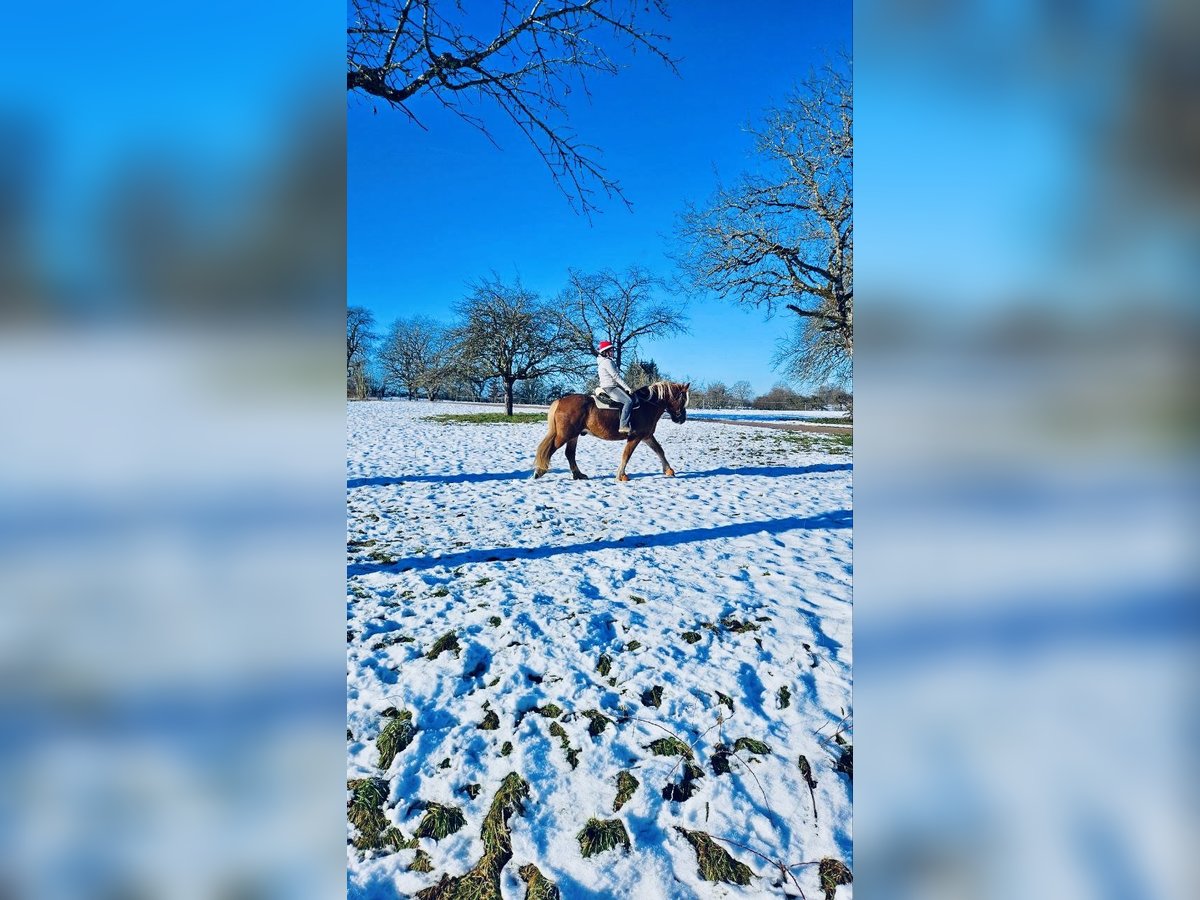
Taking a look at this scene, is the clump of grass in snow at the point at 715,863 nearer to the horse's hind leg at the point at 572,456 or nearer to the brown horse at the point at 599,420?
the brown horse at the point at 599,420

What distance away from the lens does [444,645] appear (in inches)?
103

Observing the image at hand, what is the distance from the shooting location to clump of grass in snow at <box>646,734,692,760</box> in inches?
74.3

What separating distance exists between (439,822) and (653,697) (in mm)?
1019

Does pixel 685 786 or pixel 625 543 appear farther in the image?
pixel 625 543

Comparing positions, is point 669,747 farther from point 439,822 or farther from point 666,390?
point 666,390

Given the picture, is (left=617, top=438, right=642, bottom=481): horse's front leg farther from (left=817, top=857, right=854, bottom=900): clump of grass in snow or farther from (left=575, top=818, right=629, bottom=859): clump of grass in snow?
(left=817, top=857, right=854, bottom=900): clump of grass in snow

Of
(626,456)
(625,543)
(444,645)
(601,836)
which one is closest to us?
(601,836)

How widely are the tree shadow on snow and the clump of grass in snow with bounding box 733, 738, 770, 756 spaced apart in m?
2.37

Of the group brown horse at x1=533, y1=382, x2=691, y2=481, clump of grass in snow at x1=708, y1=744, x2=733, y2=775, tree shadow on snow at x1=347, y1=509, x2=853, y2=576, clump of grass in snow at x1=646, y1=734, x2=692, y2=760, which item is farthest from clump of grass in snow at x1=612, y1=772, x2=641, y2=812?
brown horse at x1=533, y1=382, x2=691, y2=481

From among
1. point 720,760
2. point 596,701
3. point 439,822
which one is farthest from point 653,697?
point 439,822

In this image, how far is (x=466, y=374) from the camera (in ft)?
61.6

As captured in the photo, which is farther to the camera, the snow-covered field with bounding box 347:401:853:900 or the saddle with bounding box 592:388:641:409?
the saddle with bounding box 592:388:641:409
